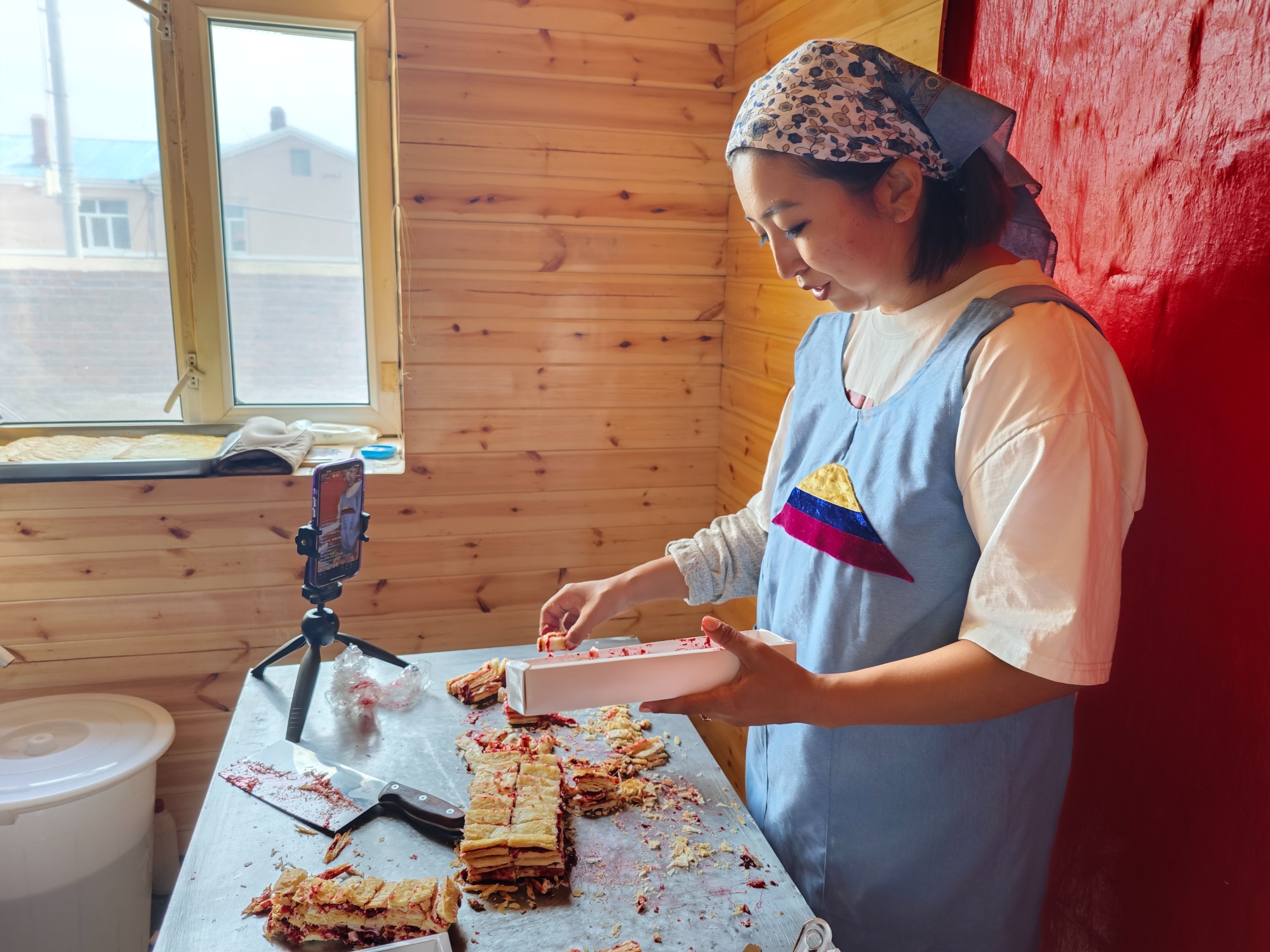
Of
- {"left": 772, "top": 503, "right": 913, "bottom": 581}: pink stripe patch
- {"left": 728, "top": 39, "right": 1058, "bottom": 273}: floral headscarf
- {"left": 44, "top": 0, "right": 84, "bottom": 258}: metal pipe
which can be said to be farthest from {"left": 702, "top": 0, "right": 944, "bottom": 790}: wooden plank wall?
{"left": 44, "top": 0, "right": 84, "bottom": 258}: metal pipe

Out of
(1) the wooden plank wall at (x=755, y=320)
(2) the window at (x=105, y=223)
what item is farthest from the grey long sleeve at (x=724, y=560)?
(2) the window at (x=105, y=223)

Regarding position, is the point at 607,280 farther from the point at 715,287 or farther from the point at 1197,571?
the point at 1197,571

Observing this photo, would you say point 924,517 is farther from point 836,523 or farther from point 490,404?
point 490,404

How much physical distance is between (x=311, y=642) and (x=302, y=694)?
123 mm

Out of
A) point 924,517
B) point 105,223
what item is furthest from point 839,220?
point 105,223

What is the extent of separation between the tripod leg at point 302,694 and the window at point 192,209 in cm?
119

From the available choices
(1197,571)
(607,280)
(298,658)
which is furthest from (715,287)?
(1197,571)

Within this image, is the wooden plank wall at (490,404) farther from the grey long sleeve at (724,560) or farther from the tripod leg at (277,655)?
the grey long sleeve at (724,560)

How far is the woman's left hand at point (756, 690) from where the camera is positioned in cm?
93

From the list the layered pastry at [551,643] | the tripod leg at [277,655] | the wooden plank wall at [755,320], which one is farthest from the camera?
the wooden plank wall at [755,320]

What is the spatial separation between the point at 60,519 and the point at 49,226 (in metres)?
0.78

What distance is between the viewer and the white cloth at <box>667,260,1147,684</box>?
816 mm

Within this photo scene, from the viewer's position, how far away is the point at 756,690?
3.10 ft

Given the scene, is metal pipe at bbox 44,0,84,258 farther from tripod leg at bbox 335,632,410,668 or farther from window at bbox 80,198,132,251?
tripod leg at bbox 335,632,410,668
